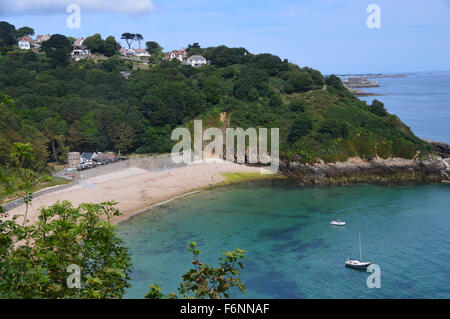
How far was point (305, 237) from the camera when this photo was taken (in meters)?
27.8

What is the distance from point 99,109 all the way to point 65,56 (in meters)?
25.4

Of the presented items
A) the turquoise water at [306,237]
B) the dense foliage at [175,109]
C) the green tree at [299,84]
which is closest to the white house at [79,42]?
the dense foliage at [175,109]

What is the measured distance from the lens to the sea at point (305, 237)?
21.6m

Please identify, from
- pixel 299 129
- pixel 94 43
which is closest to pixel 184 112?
pixel 299 129

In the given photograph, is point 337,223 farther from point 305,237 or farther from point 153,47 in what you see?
point 153,47

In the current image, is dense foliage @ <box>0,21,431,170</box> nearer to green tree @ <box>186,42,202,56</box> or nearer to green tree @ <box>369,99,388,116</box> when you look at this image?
green tree @ <box>369,99,388,116</box>

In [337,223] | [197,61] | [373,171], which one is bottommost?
[337,223]

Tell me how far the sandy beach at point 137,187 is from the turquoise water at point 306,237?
2.02 m

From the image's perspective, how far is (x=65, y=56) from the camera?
67.7 meters

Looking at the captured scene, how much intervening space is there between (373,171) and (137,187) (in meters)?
25.5

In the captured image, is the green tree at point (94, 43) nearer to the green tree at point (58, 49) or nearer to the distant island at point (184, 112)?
the green tree at point (58, 49)

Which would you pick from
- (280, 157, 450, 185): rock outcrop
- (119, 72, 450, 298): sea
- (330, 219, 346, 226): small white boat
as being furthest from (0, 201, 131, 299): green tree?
(280, 157, 450, 185): rock outcrop
